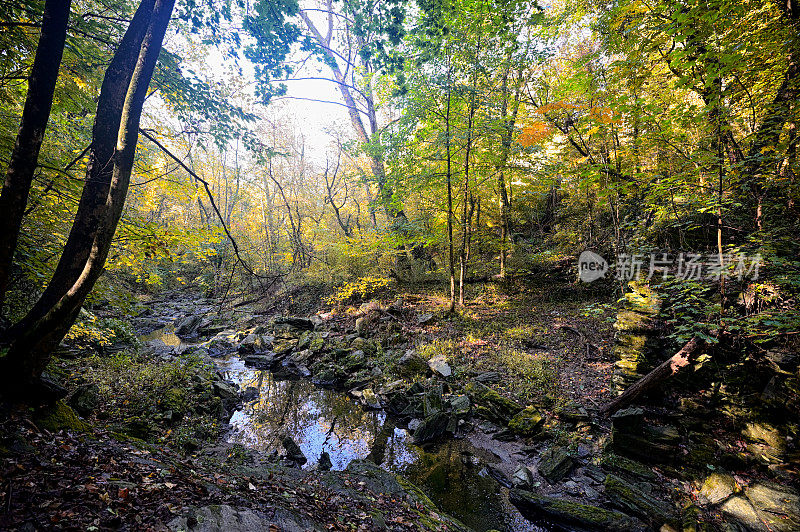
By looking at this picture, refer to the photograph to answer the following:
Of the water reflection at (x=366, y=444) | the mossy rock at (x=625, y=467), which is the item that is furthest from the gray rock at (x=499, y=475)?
the mossy rock at (x=625, y=467)

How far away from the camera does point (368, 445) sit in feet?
22.0

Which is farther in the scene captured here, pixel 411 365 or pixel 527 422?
pixel 411 365

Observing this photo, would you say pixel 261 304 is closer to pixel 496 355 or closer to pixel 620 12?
pixel 496 355

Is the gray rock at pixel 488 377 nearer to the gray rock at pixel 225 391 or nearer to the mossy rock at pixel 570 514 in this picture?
the mossy rock at pixel 570 514

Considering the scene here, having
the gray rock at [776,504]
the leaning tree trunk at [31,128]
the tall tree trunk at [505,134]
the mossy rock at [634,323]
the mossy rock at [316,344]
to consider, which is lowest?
the mossy rock at [316,344]

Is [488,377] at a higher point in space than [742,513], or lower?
higher

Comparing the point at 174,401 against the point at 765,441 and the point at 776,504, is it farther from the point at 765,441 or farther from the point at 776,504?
the point at 765,441

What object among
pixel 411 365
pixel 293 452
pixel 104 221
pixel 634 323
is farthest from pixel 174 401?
pixel 634 323

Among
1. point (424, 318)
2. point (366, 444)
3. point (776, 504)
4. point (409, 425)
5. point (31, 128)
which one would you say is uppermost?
point (31, 128)

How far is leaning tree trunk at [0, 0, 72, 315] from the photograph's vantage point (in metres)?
2.61

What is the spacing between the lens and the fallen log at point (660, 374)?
546 centimetres

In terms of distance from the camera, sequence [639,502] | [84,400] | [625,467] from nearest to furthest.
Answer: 1. [639,502]
2. [625,467]
3. [84,400]

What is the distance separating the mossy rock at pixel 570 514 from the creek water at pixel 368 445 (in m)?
0.18
